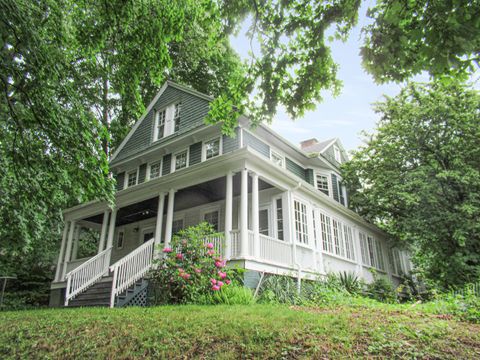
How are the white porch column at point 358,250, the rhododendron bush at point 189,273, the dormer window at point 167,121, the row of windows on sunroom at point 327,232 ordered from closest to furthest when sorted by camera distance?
the rhododendron bush at point 189,273 < the row of windows on sunroom at point 327,232 < the white porch column at point 358,250 < the dormer window at point 167,121

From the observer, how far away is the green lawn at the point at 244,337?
173 inches

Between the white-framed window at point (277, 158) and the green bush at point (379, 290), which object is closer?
the green bush at point (379, 290)

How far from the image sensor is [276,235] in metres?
11.7

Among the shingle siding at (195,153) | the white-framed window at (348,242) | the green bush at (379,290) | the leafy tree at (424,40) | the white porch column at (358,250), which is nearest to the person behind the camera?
the leafy tree at (424,40)

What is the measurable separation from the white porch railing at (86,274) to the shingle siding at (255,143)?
6.35m

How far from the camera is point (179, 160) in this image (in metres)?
15.1

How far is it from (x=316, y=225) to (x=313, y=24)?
25.7 feet

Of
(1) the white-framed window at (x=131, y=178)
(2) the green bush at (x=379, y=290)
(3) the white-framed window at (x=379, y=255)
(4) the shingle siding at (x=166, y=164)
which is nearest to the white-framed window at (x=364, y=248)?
(3) the white-framed window at (x=379, y=255)

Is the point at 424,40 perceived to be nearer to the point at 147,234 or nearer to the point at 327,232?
the point at 327,232

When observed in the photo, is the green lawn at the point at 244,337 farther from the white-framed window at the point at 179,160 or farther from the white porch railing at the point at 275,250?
the white-framed window at the point at 179,160

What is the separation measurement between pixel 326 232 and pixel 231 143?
4.94 m

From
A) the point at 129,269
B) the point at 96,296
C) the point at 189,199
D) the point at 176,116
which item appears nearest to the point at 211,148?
the point at 189,199

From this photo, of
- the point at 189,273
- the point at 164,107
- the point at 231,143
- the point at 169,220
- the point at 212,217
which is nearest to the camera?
the point at 189,273

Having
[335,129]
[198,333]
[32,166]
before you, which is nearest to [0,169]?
[32,166]
